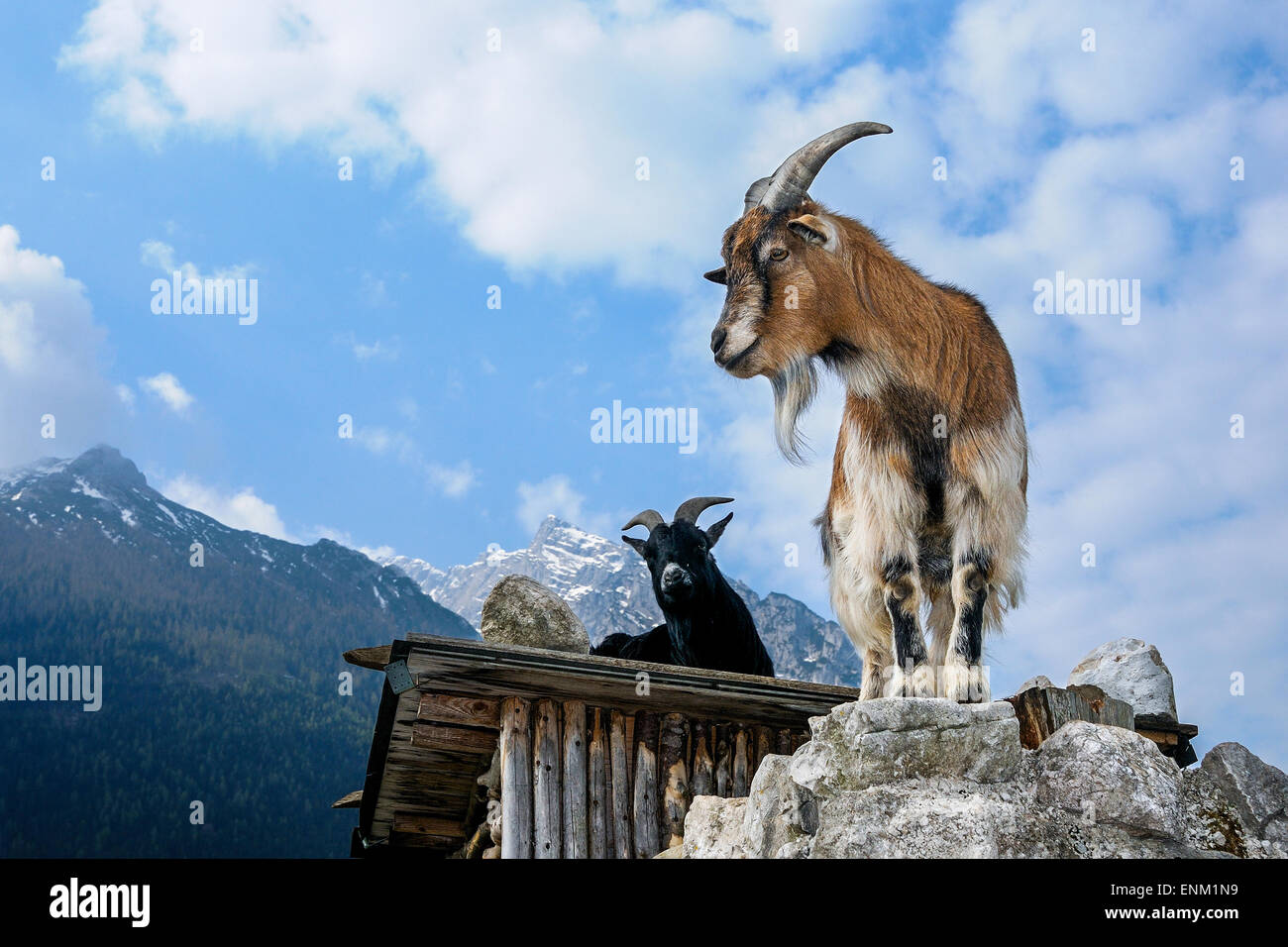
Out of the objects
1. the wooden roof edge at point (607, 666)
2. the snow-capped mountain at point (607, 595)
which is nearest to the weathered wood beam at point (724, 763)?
the wooden roof edge at point (607, 666)

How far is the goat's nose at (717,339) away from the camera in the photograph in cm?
590

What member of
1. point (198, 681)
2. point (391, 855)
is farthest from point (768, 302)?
point (198, 681)

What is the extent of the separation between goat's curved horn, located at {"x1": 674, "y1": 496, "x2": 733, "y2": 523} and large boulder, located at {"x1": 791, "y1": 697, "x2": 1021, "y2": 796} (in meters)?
5.51

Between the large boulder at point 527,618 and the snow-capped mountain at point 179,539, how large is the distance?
65377 mm

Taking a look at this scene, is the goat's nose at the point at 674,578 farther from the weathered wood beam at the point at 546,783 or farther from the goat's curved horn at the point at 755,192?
the goat's curved horn at the point at 755,192

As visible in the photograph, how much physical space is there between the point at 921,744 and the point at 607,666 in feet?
7.97

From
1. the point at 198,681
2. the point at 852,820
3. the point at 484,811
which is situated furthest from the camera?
the point at 198,681

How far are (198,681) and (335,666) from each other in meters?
8.29

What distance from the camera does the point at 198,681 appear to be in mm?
60219

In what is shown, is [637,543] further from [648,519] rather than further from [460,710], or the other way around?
[460,710]

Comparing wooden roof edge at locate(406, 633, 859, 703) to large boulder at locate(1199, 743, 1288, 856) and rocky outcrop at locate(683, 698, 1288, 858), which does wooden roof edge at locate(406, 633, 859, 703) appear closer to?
rocky outcrop at locate(683, 698, 1288, 858)

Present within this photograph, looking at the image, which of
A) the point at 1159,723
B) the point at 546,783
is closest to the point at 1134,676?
the point at 1159,723
